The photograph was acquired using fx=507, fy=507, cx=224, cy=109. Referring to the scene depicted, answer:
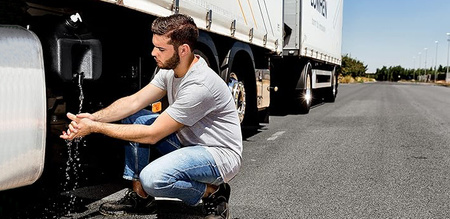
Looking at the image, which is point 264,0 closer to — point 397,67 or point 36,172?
point 36,172

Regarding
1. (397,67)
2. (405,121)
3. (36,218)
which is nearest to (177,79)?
(36,218)

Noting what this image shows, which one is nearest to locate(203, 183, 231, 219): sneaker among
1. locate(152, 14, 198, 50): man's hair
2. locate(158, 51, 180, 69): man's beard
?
locate(158, 51, 180, 69): man's beard

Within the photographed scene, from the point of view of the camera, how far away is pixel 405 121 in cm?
1111

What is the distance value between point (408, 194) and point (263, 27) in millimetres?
3890

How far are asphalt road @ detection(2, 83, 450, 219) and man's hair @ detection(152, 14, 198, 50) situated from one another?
1.34m

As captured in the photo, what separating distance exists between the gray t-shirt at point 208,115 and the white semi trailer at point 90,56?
0.55 meters

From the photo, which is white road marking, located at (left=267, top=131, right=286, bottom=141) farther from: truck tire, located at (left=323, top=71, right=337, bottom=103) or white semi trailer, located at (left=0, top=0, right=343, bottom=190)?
truck tire, located at (left=323, top=71, right=337, bottom=103)

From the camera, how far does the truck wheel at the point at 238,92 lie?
6441 mm

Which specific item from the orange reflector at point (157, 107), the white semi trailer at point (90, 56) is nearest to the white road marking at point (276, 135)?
the white semi trailer at point (90, 56)

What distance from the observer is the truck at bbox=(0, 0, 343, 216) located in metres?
2.53

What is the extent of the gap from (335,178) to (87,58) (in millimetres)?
3004

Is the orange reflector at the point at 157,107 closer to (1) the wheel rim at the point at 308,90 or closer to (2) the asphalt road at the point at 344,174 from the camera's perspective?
(2) the asphalt road at the point at 344,174

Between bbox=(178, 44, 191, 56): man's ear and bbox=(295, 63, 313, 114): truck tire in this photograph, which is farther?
bbox=(295, 63, 313, 114): truck tire

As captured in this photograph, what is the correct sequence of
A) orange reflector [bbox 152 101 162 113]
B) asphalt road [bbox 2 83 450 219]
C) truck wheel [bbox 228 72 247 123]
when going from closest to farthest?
1. asphalt road [bbox 2 83 450 219]
2. orange reflector [bbox 152 101 162 113]
3. truck wheel [bbox 228 72 247 123]
